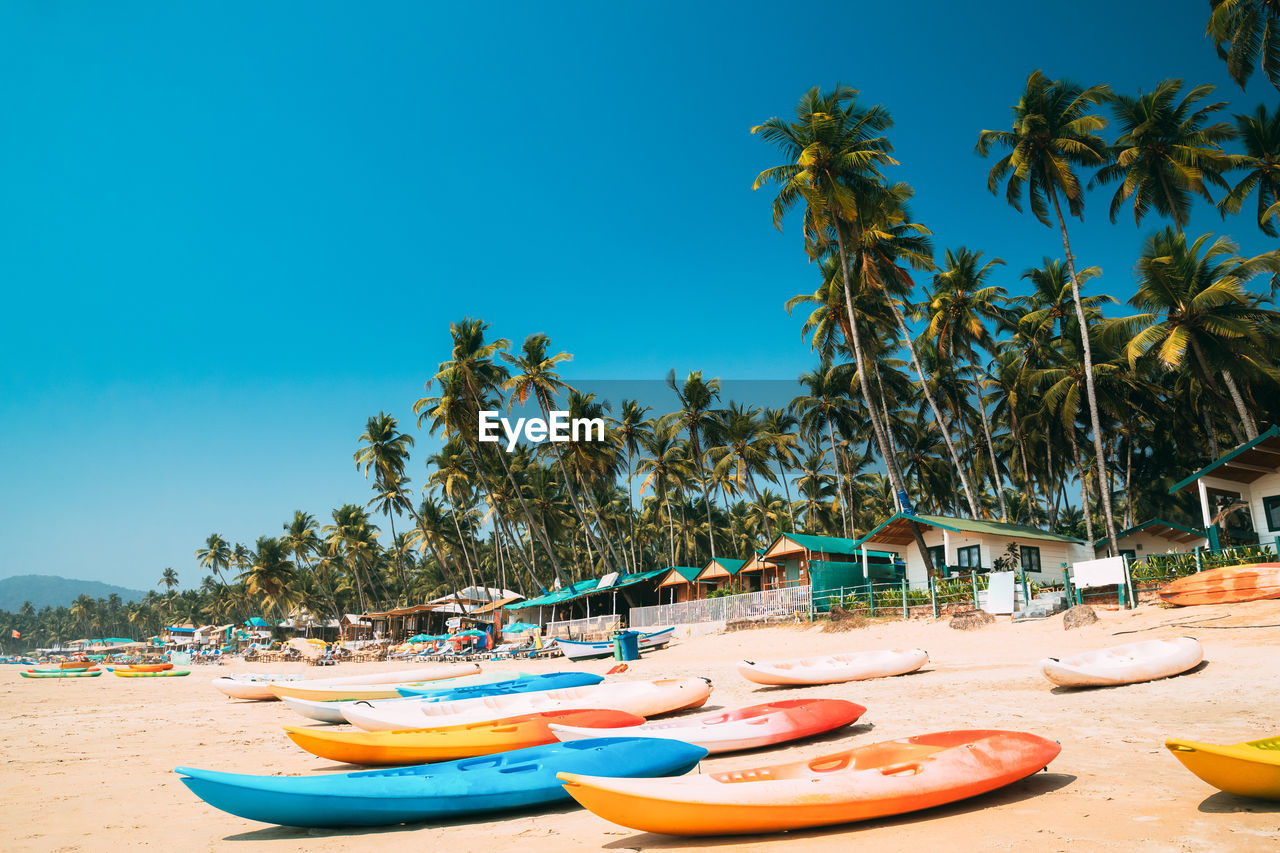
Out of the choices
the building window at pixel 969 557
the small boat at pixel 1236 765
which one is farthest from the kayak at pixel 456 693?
the building window at pixel 969 557

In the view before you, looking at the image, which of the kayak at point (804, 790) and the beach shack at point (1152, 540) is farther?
the beach shack at point (1152, 540)

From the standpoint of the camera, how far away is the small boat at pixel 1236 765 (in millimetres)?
4414

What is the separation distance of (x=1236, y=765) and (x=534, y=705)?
806 cm

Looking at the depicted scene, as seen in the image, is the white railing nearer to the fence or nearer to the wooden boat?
the fence

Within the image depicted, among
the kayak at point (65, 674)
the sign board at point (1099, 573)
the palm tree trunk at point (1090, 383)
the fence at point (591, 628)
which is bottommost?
the kayak at point (65, 674)

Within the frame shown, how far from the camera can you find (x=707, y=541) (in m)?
62.4

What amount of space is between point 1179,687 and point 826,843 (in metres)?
7.56

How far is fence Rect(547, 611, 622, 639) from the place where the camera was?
103ft

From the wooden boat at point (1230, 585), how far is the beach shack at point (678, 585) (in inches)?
947

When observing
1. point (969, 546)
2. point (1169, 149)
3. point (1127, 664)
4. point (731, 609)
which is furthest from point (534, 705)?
point (1169, 149)

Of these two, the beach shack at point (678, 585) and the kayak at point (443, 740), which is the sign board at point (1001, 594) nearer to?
the kayak at point (443, 740)

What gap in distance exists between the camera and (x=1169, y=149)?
2520 cm

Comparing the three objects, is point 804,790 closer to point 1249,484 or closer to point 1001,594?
point 1001,594

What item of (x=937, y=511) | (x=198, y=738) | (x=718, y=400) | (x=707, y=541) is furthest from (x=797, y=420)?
(x=198, y=738)
